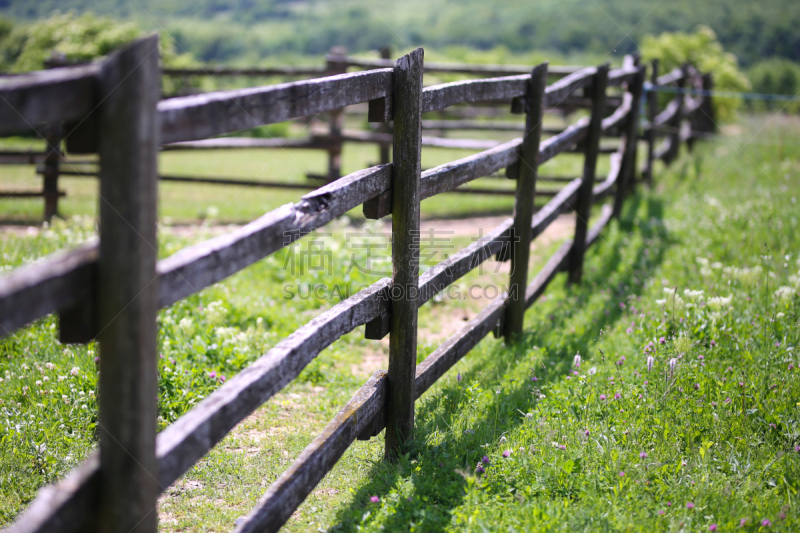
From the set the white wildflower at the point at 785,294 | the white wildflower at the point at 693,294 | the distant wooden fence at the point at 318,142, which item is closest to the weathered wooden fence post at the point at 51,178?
the distant wooden fence at the point at 318,142

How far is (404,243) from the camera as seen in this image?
2.73 meters

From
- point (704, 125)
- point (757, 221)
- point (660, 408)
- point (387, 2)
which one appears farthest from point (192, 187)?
point (387, 2)

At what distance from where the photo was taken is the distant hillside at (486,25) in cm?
4056

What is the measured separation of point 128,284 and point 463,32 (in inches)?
2167

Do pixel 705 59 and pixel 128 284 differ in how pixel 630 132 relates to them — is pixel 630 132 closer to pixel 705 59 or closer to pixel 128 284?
pixel 128 284

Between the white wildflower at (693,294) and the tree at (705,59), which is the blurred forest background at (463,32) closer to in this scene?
the tree at (705,59)

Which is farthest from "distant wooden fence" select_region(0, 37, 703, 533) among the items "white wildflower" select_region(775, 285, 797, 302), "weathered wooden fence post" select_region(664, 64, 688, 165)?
"weathered wooden fence post" select_region(664, 64, 688, 165)

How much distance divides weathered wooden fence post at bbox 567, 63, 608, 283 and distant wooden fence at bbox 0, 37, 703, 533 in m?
2.77

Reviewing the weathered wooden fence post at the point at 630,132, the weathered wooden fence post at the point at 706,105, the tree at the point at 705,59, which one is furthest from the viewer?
the tree at the point at 705,59

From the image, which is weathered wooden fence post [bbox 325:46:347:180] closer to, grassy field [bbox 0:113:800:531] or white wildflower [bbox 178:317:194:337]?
grassy field [bbox 0:113:800:531]

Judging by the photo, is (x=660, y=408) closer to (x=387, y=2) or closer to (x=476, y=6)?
(x=476, y=6)

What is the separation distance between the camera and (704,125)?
1409cm

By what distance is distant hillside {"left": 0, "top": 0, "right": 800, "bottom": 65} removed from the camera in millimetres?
40562

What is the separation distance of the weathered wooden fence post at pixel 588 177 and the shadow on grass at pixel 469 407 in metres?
0.20
